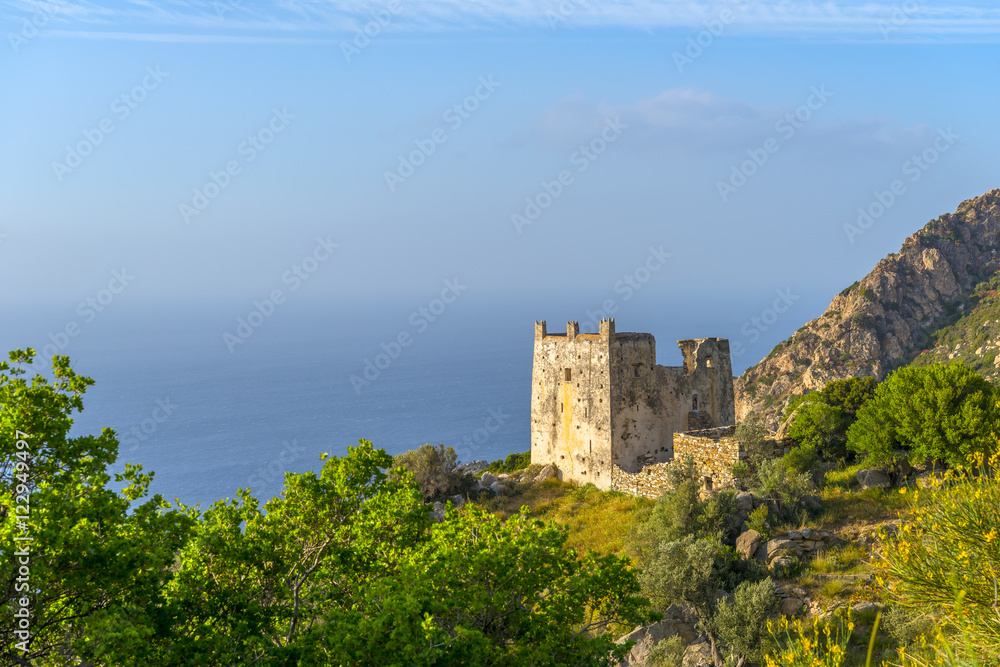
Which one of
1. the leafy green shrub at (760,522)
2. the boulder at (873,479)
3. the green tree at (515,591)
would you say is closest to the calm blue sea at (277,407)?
the leafy green shrub at (760,522)

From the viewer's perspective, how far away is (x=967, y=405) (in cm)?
2328

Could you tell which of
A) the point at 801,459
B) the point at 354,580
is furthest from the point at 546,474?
the point at 354,580

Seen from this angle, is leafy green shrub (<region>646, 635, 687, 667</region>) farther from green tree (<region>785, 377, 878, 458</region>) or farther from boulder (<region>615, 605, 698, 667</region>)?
green tree (<region>785, 377, 878, 458</region>)

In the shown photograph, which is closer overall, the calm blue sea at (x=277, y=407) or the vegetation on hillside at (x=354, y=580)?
the vegetation on hillside at (x=354, y=580)

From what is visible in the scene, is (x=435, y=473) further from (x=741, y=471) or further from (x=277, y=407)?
(x=277, y=407)

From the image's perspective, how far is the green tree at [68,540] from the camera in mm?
9289

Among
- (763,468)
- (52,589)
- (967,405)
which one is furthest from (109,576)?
(967,405)

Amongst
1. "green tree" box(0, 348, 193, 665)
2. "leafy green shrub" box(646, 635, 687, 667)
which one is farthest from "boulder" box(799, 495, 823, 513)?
"green tree" box(0, 348, 193, 665)

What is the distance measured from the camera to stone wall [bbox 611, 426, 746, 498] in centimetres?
2758

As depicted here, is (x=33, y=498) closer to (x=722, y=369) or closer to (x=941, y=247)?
(x=722, y=369)

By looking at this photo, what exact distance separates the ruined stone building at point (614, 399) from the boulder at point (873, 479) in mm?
9943

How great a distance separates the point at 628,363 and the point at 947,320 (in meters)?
45.0
